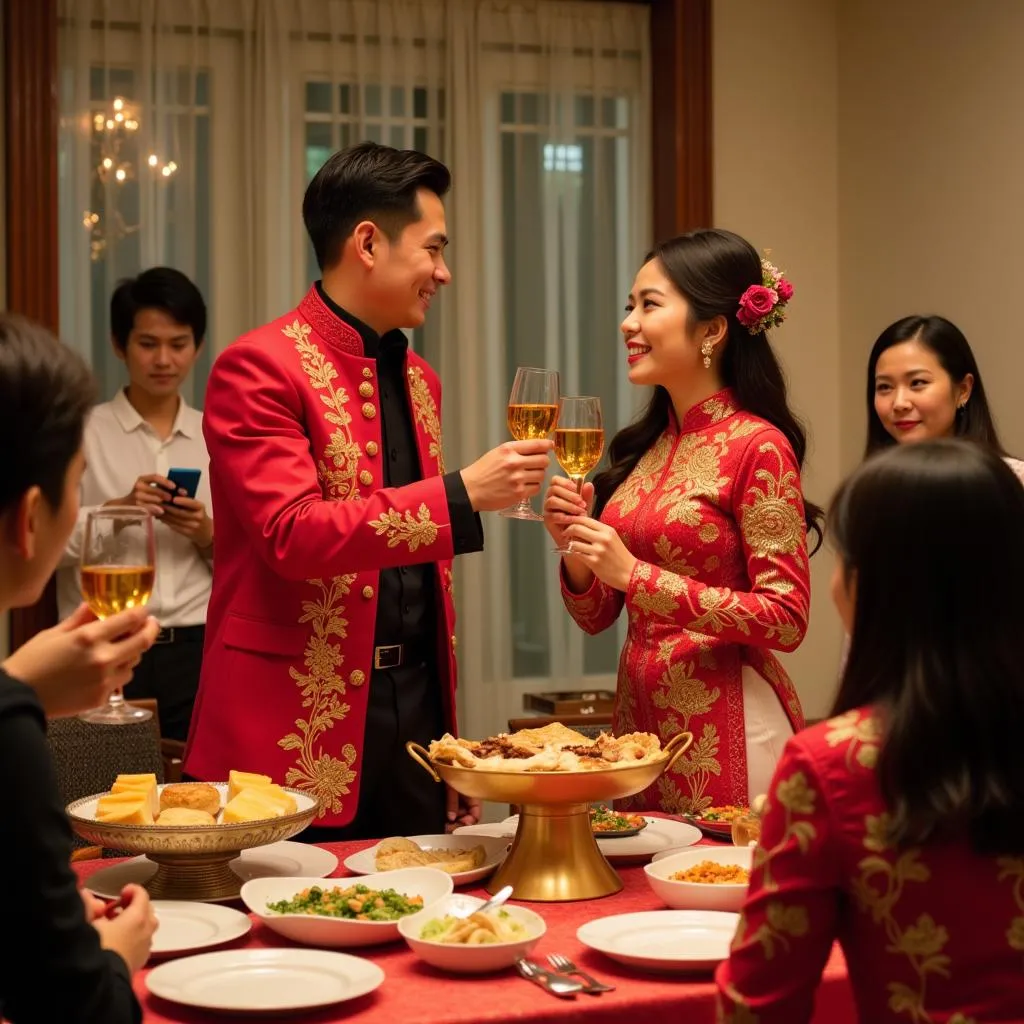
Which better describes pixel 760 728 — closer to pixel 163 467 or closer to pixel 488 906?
pixel 488 906

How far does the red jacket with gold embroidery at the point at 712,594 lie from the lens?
8.04ft

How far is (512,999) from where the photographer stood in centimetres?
153

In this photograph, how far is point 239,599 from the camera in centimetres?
243

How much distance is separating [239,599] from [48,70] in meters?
2.56

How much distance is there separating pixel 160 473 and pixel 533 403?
209 cm

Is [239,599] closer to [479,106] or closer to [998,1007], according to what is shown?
[998,1007]

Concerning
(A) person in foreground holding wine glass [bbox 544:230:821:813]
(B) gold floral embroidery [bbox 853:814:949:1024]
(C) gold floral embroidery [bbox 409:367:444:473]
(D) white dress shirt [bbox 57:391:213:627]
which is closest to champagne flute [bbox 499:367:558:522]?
(A) person in foreground holding wine glass [bbox 544:230:821:813]

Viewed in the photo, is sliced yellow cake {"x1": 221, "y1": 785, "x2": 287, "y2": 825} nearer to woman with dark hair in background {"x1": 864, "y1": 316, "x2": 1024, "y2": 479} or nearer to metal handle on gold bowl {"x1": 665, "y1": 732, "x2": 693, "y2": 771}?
metal handle on gold bowl {"x1": 665, "y1": 732, "x2": 693, "y2": 771}

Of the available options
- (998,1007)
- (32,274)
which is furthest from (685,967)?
(32,274)

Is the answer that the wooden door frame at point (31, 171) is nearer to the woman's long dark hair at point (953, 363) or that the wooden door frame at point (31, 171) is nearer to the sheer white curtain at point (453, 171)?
the sheer white curtain at point (453, 171)

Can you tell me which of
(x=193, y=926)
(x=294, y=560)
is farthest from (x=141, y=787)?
(x=294, y=560)

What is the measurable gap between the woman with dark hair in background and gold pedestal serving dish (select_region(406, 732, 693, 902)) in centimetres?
189

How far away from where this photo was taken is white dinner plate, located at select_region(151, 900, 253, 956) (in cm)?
166

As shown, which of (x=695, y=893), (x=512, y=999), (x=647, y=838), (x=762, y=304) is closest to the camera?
(x=512, y=999)
